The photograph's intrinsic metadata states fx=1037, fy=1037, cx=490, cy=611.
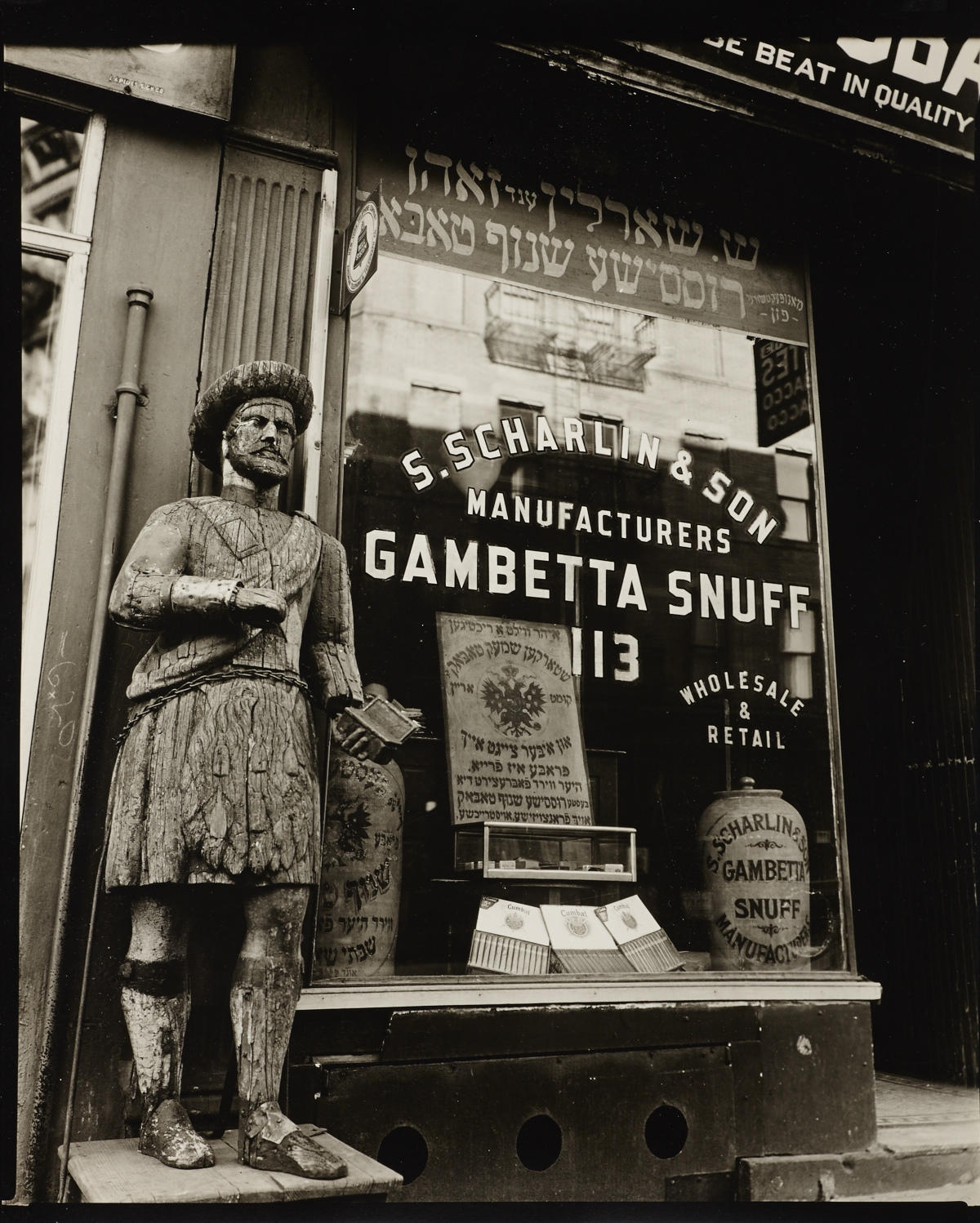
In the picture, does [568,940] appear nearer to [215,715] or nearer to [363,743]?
[363,743]

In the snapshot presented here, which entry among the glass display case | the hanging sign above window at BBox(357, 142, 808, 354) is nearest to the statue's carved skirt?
the glass display case

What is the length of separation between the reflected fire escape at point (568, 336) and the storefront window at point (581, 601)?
1cm

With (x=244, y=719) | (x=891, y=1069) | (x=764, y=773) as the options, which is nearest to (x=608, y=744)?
(x=764, y=773)

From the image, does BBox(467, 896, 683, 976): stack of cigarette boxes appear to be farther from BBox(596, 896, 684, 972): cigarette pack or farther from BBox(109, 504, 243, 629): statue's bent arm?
BBox(109, 504, 243, 629): statue's bent arm

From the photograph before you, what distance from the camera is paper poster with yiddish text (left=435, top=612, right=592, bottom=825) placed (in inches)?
157

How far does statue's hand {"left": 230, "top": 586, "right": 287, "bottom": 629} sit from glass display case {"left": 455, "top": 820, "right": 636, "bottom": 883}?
4.50 ft

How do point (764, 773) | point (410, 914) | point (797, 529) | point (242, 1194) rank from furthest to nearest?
point (797, 529) < point (764, 773) < point (410, 914) < point (242, 1194)

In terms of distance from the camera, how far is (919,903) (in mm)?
5750

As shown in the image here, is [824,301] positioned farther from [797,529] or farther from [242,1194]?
[242,1194]

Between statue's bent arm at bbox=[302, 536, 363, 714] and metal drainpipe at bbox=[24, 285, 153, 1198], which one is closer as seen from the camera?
metal drainpipe at bbox=[24, 285, 153, 1198]

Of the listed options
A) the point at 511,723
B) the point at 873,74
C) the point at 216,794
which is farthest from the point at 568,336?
the point at 216,794

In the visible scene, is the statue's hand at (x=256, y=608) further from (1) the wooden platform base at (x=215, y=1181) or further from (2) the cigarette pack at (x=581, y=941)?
(2) the cigarette pack at (x=581, y=941)

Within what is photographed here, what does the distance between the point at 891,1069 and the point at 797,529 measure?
3.26 metres

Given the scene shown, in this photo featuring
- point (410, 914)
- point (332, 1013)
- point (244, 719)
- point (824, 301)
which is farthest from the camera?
point (824, 301)
